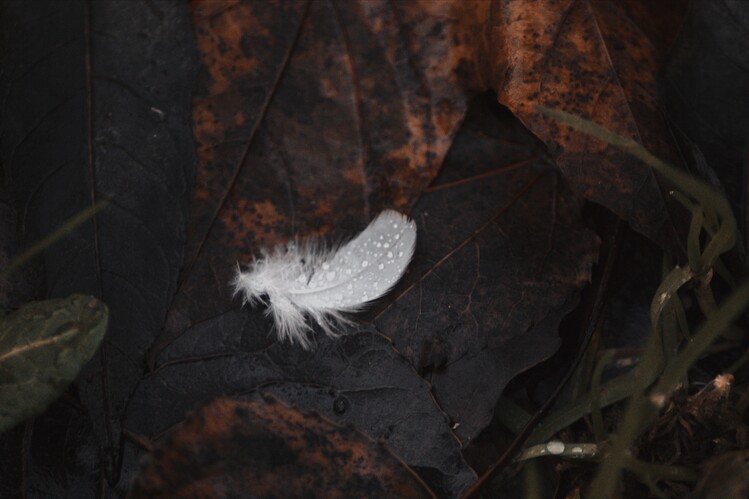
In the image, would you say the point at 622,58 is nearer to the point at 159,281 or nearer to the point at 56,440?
the point at 159,281

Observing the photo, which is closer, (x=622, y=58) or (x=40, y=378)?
(x=40, y=378)

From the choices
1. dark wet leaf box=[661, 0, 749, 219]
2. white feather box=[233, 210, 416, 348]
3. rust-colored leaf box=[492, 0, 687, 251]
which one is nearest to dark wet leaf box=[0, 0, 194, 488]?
white feather box=[233, 210, 416, 348]

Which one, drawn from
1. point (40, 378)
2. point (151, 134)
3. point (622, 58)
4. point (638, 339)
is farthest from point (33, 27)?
point (638, 339)

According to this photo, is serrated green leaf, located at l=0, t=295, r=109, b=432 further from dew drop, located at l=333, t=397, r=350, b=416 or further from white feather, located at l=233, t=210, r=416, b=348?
dew drop, located at l=333, t=397, r=350, b=416

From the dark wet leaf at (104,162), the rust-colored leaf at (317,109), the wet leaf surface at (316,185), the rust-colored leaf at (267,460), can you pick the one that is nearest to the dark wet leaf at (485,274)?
the wet leaf surface at (316,185)

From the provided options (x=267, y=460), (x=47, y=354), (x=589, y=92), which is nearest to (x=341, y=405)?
(x=267, y=460)

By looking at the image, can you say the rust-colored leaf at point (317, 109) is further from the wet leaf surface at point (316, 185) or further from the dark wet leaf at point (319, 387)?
the dark wet leaf at point (319, 387)

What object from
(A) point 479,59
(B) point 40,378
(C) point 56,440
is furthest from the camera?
(A) point 479,59
